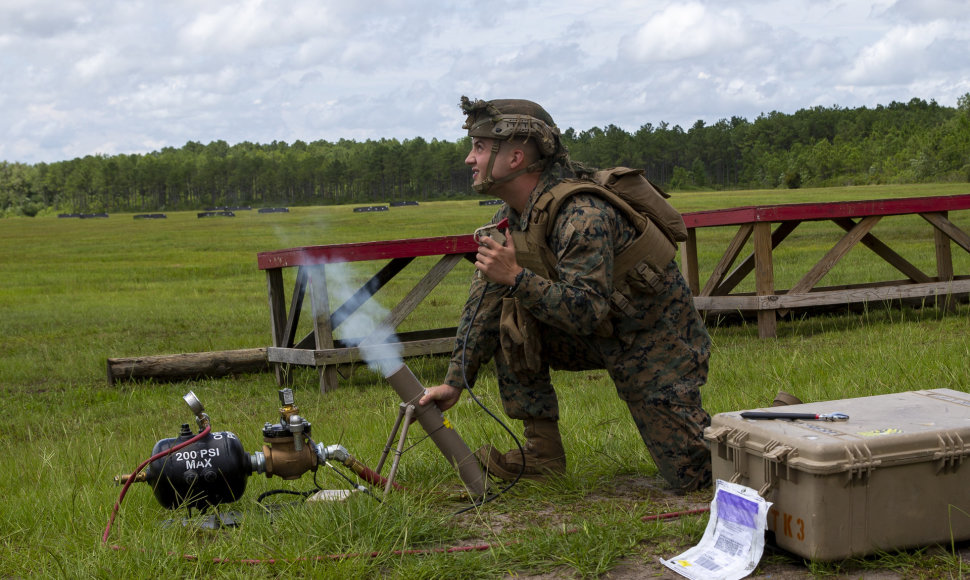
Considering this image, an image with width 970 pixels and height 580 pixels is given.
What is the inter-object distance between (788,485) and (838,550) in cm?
26

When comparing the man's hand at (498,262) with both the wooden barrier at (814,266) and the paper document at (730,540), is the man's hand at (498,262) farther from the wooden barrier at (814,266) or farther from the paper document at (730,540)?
the wooden barrier at (814,266)

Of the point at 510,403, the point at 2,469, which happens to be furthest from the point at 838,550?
the point at 2,469

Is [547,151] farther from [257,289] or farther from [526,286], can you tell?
[257,289]

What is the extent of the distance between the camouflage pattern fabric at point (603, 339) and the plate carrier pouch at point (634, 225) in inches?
1.7

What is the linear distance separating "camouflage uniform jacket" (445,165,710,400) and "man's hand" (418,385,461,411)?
6cm

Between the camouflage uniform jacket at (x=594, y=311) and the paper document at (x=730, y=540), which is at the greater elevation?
the camouflage uniform jacket at (x=594, y=311)

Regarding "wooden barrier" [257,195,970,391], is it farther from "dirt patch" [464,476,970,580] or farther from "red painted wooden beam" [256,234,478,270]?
"dirt patch" [464,476,970,580]

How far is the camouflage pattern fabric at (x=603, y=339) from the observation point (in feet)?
12.6

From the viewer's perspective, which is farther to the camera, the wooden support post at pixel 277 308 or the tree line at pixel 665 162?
the tree line at pixel 665 162

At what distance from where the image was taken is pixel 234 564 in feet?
11.1

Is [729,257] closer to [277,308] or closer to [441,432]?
[277,308]

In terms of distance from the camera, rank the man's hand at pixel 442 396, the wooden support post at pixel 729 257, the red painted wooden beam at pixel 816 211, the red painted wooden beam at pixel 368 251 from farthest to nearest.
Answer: the wooden support post at pixel 729 257, the red painted wooden beam at pixel 816 211, the red painted wooden beam at pixel 368 251, the man's hand at pixel 442 396

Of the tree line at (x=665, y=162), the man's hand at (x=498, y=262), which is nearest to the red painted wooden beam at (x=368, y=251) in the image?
the man's hand at (x=498, y=262)

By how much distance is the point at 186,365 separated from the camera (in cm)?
995
